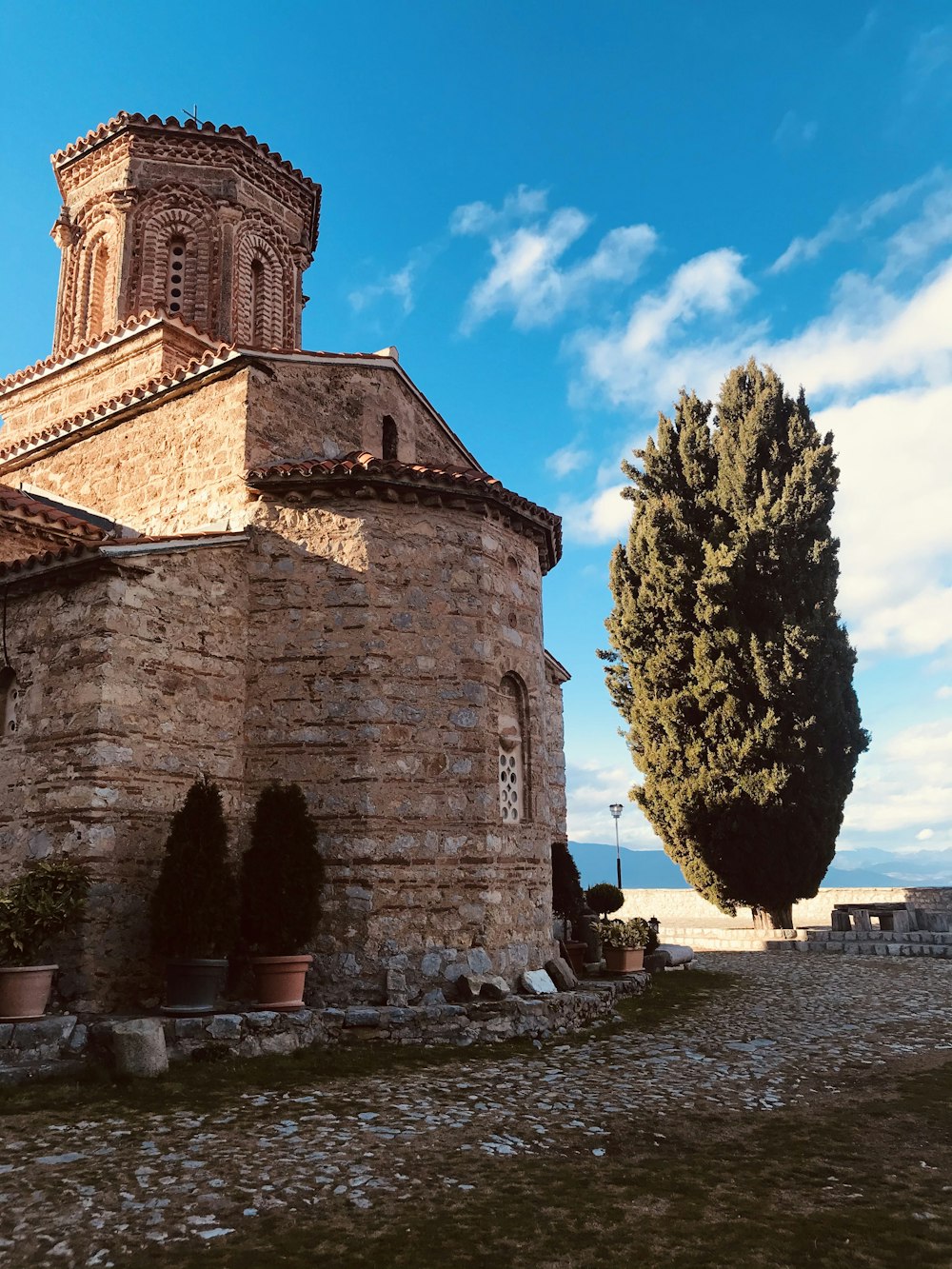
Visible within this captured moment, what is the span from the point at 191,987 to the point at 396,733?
295 centimetres

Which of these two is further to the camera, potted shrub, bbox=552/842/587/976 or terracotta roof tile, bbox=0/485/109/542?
potted shrub, bbox=552/842/587/976

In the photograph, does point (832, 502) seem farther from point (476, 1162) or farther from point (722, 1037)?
point (476, 1162)

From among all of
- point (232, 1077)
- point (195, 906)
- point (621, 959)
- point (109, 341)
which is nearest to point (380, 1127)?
point (232, 1077)

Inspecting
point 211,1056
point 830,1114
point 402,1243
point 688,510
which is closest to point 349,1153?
point 402,1243

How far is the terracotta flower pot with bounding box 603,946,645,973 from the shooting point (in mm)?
11469

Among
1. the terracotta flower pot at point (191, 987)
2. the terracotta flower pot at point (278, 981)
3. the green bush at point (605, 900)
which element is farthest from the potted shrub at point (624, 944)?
the terracotta flower pot at point (191, 987)

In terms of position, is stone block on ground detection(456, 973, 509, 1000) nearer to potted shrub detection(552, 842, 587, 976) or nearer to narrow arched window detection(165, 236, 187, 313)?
potted shrub detection(552, 842, 587, 976)

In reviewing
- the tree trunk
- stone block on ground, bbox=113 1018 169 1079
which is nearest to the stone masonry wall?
stone block on ground, bbox=113 1018 169 1079

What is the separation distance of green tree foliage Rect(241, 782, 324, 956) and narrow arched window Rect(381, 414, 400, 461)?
16.5 feet

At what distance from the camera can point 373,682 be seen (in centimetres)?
916

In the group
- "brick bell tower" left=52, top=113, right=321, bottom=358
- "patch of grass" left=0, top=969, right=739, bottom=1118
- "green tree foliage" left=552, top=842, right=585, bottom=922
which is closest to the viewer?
"patch of grass" left=0, top=969, right=739, bottom=1118

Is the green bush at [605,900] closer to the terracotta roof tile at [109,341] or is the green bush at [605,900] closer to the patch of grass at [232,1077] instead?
the patch of grass at [232,1077]

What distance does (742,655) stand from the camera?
58.7ft

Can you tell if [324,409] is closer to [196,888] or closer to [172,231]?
[172,231]
